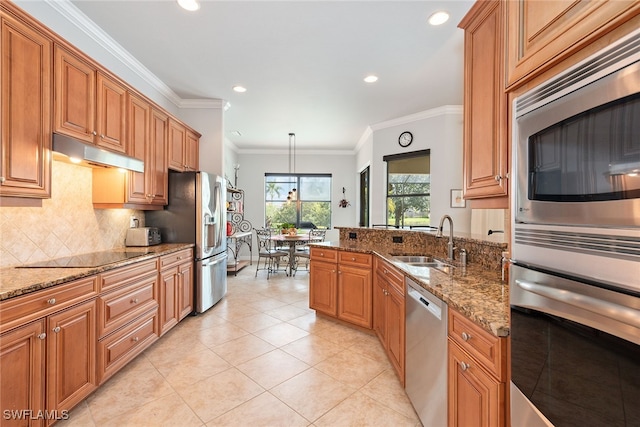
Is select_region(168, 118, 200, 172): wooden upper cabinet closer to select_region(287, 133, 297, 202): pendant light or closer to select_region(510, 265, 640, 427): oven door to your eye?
select_region(287, 133, 297, 202): pendant light

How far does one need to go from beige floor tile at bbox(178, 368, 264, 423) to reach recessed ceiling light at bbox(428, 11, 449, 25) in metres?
3.31

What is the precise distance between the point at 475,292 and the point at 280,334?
2.21 metres

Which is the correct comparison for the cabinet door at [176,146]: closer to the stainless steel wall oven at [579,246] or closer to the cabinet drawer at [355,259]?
the cabinet drawer at [355,259]

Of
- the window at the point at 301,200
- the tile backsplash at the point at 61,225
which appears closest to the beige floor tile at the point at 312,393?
the tile backsplash at the point at 61,225

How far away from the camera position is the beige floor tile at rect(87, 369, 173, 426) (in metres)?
1.86

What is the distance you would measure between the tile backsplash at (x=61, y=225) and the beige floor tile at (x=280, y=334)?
72.9 inches

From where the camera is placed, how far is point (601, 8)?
713mm

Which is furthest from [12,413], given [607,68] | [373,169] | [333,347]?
[373,169]

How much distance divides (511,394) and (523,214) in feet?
2.03

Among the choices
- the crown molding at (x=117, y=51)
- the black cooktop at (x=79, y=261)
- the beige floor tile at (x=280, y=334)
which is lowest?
the beige floor tile at (x=280, y=334)

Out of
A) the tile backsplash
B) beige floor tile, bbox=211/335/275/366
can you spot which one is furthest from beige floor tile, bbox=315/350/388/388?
the tile backsplash

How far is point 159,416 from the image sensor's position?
1812 mm

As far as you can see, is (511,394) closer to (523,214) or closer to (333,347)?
(523,214)

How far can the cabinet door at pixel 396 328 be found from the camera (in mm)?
2035
